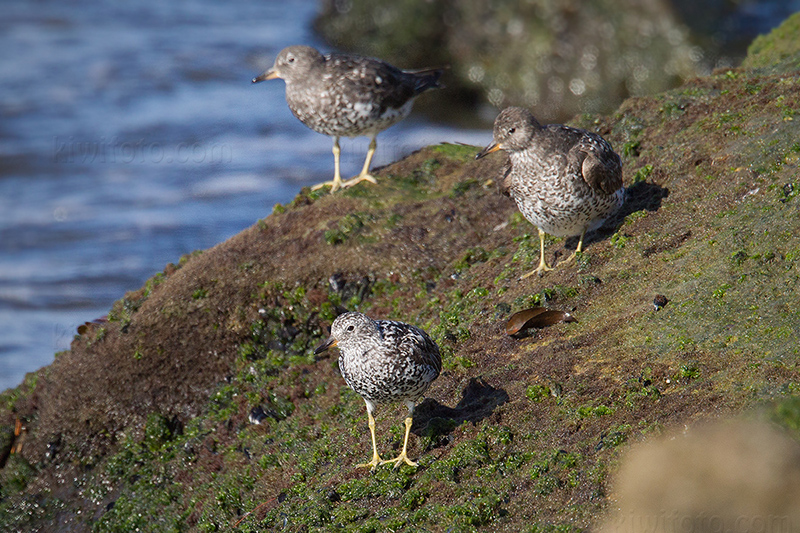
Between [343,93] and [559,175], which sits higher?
[343,93]

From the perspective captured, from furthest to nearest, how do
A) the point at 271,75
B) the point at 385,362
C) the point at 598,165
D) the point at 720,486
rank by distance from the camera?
the point at 271,75
the point at 598,165
the point at 385,362
the point at 720,486

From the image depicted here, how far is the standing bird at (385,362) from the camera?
5.23 meters

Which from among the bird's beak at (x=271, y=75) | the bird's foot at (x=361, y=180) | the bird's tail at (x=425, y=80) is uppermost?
the bird's beak at (x=271, y=75)

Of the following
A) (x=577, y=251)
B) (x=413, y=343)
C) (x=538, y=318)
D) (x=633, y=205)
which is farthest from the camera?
(x=633, y=205)

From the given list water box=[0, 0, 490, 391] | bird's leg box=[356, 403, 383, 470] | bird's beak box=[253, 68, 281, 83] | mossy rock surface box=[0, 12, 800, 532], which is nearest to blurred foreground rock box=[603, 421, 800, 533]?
mossy rock surface box=[0, 12, 800, 532]

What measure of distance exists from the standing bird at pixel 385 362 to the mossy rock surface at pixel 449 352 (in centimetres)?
29

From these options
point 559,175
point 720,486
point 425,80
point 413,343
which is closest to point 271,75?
point 425,80

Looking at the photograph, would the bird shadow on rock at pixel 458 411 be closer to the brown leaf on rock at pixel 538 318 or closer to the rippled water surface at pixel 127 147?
the brown leaf on rock at pixel 538 318

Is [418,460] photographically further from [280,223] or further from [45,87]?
[45,87]

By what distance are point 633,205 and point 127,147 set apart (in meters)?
12.5

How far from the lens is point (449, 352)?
240 inches

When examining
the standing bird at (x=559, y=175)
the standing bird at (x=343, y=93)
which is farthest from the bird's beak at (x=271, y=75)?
the standing bird at (x=559, y=175)

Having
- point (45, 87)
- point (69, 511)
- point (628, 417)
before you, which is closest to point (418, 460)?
point (628, 417)

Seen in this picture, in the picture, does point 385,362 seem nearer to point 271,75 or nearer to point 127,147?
point 271,75
